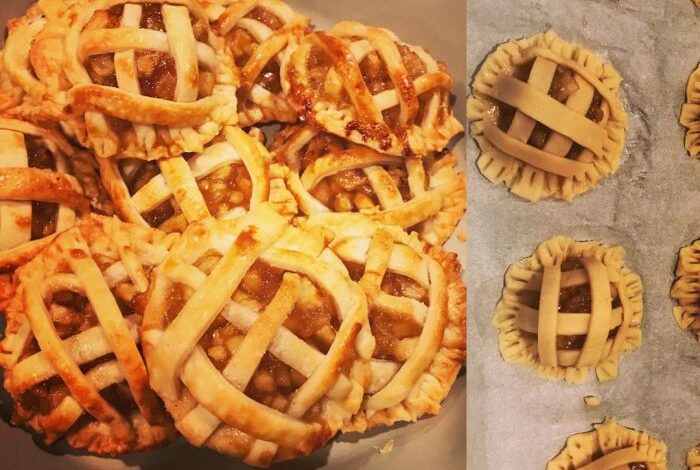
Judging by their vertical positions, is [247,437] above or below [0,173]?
below

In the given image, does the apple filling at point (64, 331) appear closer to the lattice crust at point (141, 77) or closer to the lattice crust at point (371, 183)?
the lattice crust at point (141, 77)

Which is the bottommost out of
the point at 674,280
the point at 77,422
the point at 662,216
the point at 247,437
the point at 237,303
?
the point at 77,422

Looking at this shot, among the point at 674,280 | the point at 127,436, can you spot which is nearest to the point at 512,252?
the point at 674,280

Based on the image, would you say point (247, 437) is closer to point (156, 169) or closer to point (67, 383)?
point (67, 383)

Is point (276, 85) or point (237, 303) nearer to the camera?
point (237, 303)

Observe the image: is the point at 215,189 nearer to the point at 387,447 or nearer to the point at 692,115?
the point at 387,447

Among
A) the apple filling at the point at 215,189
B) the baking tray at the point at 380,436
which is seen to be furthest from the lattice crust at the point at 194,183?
the baking tray at the point at 380,436
